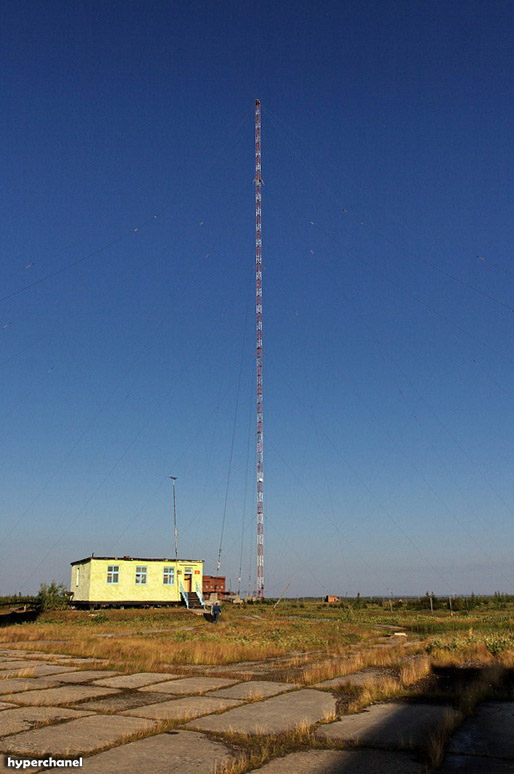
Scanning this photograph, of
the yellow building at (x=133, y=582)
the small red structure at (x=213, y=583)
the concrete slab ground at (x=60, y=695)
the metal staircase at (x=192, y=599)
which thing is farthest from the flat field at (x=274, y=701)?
the small red structure at (x=213, y=583)

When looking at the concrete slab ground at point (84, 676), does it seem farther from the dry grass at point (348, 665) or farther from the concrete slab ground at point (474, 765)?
the concrete slab ground at point (474, 765)

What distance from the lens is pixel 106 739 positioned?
7414mm

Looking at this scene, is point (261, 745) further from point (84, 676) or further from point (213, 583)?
point (213, 583)

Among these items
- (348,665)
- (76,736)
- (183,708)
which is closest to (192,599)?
(348,665)

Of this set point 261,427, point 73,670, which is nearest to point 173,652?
point 73,670

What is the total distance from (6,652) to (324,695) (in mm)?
12183

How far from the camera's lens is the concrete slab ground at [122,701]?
9.48m

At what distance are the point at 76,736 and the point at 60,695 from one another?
3.40m

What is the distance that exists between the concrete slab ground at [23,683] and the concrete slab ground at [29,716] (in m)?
2.00

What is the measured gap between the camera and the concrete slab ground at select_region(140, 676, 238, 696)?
1138 centimetres

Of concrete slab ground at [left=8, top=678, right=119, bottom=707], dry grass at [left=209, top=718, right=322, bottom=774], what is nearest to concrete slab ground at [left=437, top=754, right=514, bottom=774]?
dry grass at [left=209, top=718, right=322, bottom=774]

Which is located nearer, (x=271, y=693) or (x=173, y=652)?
(x=271, y=693)

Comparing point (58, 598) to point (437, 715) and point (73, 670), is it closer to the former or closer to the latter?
point (73, 670)

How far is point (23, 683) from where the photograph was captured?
38.6 ft
